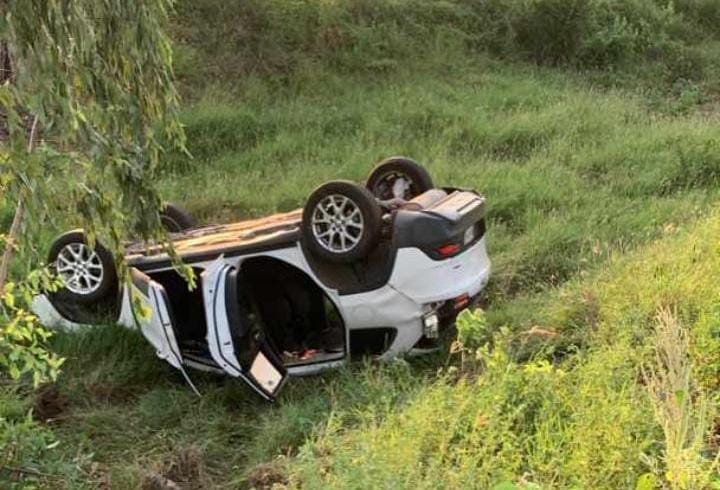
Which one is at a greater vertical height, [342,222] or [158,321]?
[342,222]

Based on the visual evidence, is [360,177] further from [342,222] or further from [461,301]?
[461,301]

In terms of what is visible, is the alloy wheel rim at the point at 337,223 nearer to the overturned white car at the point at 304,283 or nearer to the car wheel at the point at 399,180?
the overturned white car at the point at 304,283

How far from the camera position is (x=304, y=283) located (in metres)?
6.19

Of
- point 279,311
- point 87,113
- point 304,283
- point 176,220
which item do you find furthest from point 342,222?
point 87,113

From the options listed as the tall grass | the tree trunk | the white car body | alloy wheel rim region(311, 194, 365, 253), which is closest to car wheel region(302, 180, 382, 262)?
alloy wheel rim region(311, 194, 365, 253)

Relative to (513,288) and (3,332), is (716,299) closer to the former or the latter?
(513,288)

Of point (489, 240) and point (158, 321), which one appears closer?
point (158, 321)

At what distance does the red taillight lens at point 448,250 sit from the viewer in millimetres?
5332

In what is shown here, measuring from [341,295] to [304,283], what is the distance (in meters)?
0.74

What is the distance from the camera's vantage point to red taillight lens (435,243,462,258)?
17.5 feet

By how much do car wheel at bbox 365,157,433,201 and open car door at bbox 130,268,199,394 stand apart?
1.93 metres

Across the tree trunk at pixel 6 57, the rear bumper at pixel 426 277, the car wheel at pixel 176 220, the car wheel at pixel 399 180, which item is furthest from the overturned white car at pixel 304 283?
the tree trunk at pixel 6 57

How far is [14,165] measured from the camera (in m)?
2.76

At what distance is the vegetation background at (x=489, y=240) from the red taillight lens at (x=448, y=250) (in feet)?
2.06
